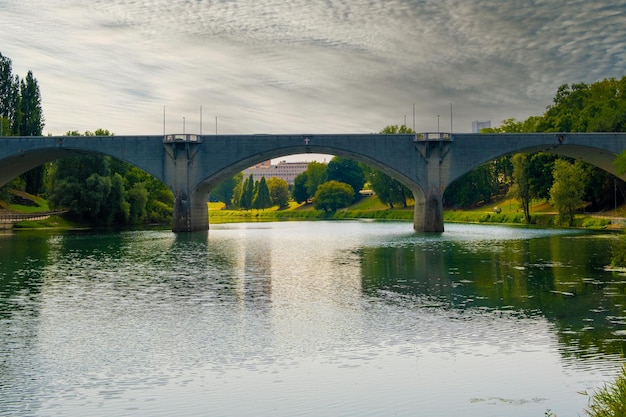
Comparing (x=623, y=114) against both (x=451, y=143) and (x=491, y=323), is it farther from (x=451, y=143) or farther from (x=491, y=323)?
(x=491, y=323)

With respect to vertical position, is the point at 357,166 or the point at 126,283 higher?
the point at 357,166

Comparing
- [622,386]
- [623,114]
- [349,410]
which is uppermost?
[623,114]

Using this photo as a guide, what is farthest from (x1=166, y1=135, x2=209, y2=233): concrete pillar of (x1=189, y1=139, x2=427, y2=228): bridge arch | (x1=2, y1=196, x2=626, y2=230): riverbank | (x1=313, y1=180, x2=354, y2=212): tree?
(x1=313, y1=180, x2=354, y2=212): tree

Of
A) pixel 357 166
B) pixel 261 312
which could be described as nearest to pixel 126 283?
pixel 261 312

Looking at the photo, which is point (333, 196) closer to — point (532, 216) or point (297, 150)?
point (532, 216)

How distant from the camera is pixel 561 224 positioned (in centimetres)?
8981

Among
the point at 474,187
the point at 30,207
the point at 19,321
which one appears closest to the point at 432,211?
the point at 474,187

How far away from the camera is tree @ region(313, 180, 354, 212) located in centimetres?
17500

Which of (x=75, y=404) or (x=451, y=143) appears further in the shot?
(x=451, y=143)

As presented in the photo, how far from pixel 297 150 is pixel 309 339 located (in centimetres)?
6748

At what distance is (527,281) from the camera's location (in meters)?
33.7

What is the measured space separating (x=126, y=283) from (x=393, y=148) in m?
54.1

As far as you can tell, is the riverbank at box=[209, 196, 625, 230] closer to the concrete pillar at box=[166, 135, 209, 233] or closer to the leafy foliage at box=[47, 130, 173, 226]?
the leafy foliage at box=[47, 130, 173, 226]

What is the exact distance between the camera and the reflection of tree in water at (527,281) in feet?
70.5
